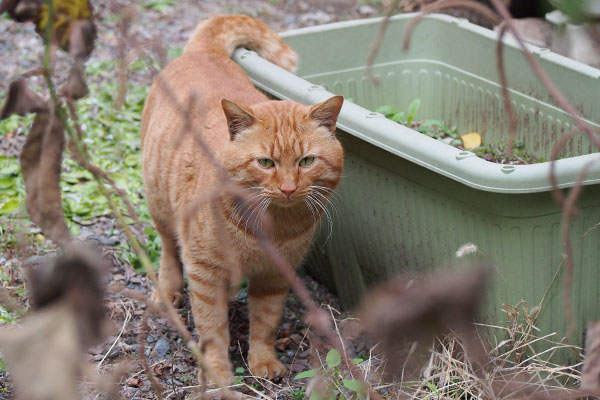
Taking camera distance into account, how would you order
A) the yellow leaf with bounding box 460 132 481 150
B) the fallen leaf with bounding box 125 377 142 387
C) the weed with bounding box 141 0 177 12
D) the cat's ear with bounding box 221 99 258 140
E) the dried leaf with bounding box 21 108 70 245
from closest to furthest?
the dried leaf with bounding box 21 108 70 245
the cat's ear with bounding box 221 99 258 140
the fallen leaf with bounding box 125 377 142 387
the yellow leaf with bounding box 460 132 481 150
the weed with bounding box 141 0 177 12

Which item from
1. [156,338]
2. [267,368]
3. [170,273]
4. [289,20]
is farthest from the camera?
[289,20]

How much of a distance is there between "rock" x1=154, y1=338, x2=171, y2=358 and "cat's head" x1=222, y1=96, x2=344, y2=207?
0.84 meters

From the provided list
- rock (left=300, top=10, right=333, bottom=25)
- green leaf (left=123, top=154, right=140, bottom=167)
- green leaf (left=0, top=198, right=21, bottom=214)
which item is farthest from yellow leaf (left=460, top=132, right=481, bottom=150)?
rock (left=300, top=10, right=333, bottom=25)

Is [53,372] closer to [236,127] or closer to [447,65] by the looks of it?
[236,127]

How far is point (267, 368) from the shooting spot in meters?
2.92

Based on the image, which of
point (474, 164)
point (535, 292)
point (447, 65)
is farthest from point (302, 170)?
point (447, 65)

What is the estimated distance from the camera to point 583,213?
7.82ft

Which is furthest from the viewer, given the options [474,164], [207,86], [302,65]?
[302,65]

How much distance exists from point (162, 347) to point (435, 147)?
1372mm

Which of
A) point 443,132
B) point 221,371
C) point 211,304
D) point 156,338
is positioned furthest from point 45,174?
point 443,132

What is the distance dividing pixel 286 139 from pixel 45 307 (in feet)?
5.86

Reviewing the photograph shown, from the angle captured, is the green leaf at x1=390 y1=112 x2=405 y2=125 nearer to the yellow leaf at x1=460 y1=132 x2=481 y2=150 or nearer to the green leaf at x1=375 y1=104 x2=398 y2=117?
the green leaf at x1=375 y1=104 x2=398 y2=117

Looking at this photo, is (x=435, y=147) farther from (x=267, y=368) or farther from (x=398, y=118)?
(x=398, y=118)

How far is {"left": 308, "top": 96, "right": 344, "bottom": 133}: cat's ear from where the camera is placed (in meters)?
2.55
